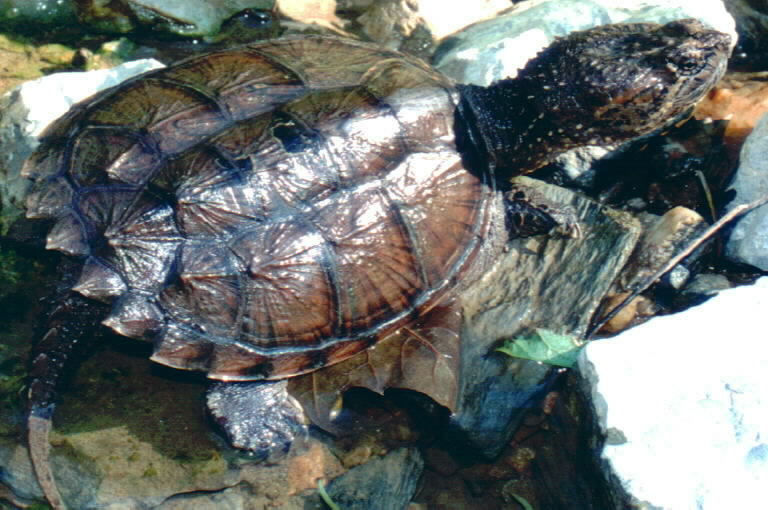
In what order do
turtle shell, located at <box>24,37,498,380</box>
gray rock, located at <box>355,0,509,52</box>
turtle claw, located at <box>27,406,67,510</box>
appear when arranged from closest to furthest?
turtle shell, located at <box>24,37,498,380</box> → turtle claw, located at <box>27,406,67,510</box> → gray rock, located at <box>355,0,509,52</box>

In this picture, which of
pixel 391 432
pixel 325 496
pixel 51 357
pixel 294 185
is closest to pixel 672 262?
pixel 391 432

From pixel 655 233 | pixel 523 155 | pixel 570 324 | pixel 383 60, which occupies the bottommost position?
pixel 570 324

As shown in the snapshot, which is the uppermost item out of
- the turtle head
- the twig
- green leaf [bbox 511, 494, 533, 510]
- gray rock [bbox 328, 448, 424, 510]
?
the turtle head

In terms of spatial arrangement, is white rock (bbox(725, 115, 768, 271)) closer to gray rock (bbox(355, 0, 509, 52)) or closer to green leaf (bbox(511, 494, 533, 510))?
green leaf (bbox(511, 494, 533, 510))

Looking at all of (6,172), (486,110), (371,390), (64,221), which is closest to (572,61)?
(486,110)

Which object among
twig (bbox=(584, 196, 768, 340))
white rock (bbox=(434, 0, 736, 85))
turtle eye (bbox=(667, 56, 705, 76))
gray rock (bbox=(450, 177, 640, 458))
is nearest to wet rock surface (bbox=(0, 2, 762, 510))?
gray rock (bbox=(450, 177, 640, 458))

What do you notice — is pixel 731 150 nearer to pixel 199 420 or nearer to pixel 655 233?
pixel 655 233
